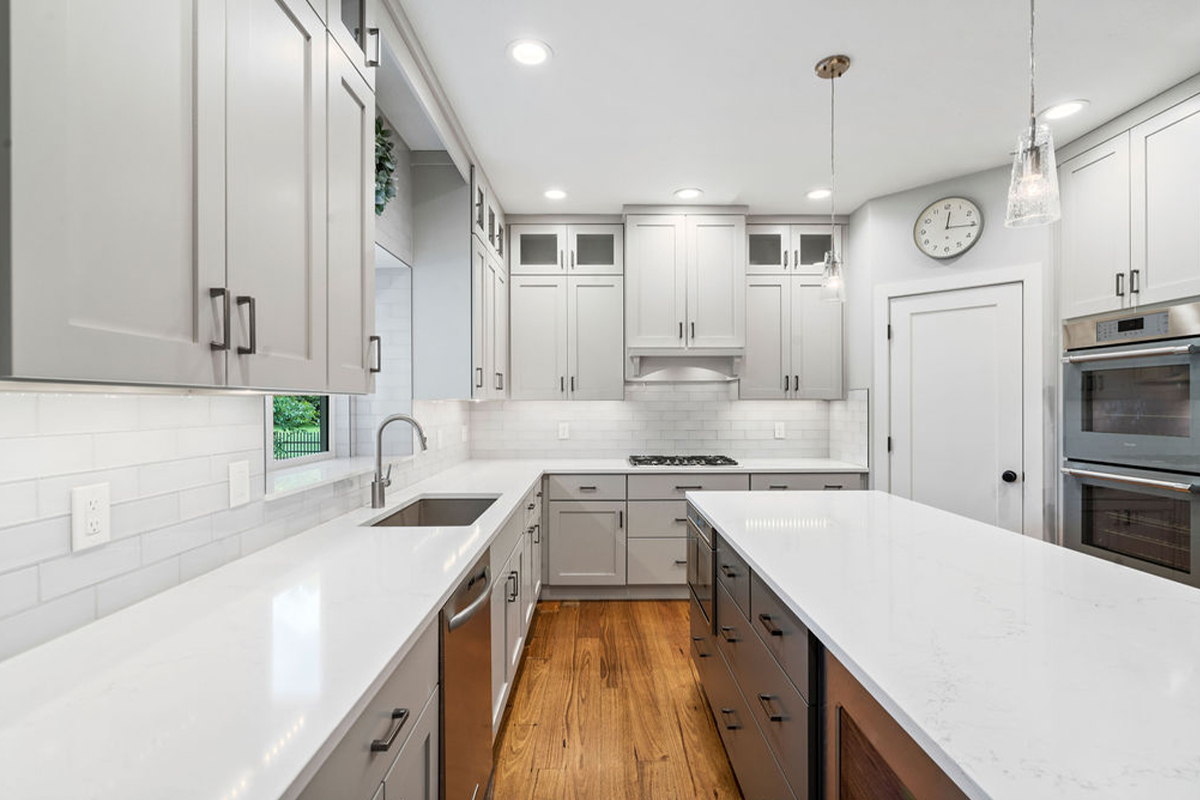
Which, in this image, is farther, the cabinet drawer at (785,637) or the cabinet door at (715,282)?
the cabinet door at (715,282)

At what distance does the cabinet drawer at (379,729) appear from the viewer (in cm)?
78

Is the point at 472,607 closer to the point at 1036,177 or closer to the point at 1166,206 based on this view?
the point at 1036,177

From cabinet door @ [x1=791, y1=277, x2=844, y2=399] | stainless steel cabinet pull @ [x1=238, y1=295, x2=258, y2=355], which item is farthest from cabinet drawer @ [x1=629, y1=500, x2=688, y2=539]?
stainless steel cabinet pull @ [x1=238, y1=295, x2=258, y2=355]

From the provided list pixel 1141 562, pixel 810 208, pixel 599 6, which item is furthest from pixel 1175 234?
pixel 599 6

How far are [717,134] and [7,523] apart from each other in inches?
111

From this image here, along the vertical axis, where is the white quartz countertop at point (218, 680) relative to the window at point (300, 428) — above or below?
below

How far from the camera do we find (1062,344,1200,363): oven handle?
213cm

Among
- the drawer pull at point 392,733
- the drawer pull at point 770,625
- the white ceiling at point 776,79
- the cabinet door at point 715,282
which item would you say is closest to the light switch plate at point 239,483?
the drawer pull at point 392,733

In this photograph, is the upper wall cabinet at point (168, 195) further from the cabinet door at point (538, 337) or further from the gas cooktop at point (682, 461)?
the gas cooktop at point (682, 461)

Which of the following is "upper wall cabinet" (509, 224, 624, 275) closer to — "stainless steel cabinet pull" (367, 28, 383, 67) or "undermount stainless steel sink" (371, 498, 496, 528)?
"undermount stainless steel sink" (371, 498, 496, 528)

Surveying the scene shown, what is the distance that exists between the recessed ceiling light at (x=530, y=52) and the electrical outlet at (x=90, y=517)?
1861 millimetres

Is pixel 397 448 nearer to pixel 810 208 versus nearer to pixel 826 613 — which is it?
pixel 826 613

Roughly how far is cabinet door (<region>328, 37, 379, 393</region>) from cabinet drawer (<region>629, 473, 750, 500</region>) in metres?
2.30

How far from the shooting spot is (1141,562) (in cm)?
233
